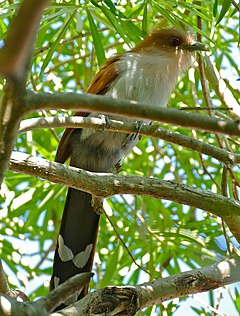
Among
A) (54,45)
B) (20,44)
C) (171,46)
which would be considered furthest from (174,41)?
(20,44)

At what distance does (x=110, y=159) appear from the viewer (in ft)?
11.2

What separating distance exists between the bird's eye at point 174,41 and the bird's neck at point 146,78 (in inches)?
4.3

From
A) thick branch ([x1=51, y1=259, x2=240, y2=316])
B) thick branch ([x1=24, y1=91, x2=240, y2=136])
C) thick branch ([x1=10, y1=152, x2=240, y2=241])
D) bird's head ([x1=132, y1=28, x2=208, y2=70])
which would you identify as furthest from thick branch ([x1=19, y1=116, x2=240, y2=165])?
bird's head ([x1=132, y1=28, x2=208, y2=70])

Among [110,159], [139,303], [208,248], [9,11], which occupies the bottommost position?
[139,303]

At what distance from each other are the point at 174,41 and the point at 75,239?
1.26 meters

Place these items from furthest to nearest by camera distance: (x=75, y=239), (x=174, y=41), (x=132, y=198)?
(x=132, y=198) < (x=174, y=41) < (x=75, y=239)

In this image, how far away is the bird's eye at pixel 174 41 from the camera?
357cm

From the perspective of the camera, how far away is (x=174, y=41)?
3578mm

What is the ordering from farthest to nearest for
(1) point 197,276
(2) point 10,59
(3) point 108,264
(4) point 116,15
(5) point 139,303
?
(3) point 108,264, (4) point 116,15, (1) point 197,276, (5) point 139,303, (2) point 10,59

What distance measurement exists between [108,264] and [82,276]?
2.23 m

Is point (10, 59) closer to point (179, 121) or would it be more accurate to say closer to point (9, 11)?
point (179, 121)

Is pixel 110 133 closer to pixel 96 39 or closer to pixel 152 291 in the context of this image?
pixel 96 39

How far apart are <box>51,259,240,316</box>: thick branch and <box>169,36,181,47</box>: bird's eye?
1675 mm

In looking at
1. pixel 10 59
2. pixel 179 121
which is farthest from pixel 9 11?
pixel 10 59
